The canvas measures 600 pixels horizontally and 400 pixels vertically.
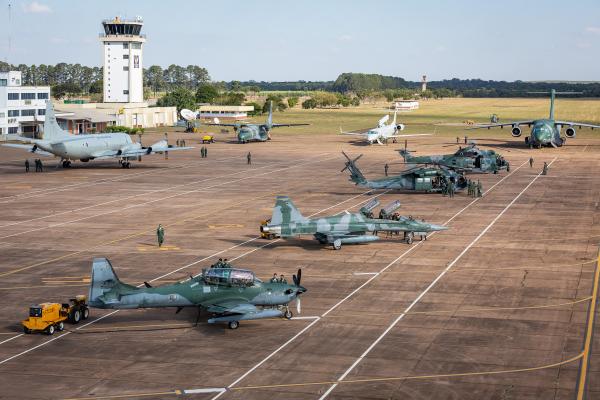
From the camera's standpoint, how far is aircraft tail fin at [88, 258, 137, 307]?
33062 mm

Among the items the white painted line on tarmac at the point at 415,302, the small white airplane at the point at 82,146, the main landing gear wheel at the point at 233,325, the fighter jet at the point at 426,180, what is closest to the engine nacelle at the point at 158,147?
the small white airplane at the point at 82,146

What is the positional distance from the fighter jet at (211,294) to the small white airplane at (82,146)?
5558 centimetres

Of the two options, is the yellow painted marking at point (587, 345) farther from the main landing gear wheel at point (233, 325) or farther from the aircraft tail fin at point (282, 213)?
the aircraft tail fin at point (282, 213)

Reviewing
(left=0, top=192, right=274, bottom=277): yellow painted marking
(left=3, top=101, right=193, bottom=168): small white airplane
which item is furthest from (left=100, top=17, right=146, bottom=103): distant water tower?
(left=0, top=192, right=274, bottom=277): yellow painted marking

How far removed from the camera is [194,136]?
5531 inches

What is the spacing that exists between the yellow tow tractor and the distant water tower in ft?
450

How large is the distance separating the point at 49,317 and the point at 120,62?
14157cm

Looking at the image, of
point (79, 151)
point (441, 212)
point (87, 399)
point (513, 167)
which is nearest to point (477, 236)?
point (441, 212)

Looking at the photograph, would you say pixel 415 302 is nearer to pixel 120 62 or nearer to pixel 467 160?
pixel 467 160

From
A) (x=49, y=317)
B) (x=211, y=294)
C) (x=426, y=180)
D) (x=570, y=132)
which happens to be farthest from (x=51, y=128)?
(x=570, y=132)

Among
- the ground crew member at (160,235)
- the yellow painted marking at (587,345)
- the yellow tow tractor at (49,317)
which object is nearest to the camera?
the yellow painted marking at (587,345)

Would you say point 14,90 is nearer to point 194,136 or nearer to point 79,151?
point 194,136

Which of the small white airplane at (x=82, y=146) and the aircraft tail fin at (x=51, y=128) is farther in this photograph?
the small white airplane at (x=82, y=146)

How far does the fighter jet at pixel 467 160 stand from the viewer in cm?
7548
